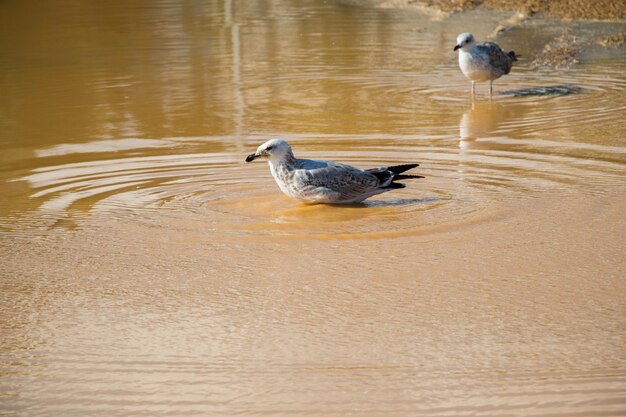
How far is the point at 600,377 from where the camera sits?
480 centimetres

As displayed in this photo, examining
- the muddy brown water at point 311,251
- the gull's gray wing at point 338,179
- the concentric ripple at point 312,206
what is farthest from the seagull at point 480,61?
the gull's gray wing at point 338,179

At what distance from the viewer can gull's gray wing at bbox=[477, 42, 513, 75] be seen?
42.4 feet

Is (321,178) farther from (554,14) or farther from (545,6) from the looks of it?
(545,6)

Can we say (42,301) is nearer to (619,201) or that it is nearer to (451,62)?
(619,201)

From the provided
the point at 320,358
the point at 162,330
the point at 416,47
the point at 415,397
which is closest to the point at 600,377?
the point at 415,397

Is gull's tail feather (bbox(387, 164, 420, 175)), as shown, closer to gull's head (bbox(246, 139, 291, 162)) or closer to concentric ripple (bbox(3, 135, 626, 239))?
concentric ripple (bbox(3, 135, 626, 239))

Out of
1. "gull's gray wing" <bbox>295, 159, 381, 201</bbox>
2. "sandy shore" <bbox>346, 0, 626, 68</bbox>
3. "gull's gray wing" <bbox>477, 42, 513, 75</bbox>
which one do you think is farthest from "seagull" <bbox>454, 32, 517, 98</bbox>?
"gull's gray wing" <bbox>295, 159, 381, 201</bbox>

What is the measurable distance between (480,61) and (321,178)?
5461mm

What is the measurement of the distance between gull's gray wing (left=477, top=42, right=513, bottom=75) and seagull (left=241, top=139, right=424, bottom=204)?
5.41 meters

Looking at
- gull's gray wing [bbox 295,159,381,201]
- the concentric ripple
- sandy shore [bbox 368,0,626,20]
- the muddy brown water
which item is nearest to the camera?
the muddy brown water

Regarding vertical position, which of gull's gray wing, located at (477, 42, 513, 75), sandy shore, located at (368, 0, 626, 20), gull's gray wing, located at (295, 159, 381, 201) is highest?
sandy shore, located at (368, 0, 626, 20)

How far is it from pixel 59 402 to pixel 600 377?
2360 millimetres

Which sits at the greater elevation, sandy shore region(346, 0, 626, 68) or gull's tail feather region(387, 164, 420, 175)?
sandy shore region(346, 0, 626, 68)

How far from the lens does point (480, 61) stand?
12.7 meters
